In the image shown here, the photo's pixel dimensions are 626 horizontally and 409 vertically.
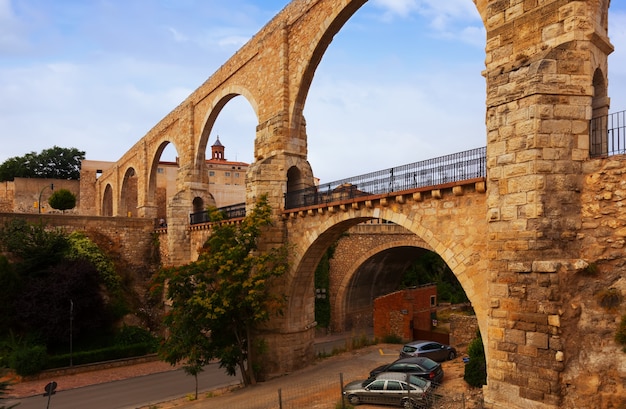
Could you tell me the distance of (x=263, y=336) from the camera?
49.1 feet

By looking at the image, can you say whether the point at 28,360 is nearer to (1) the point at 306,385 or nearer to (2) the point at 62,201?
(1) the point at 306,385

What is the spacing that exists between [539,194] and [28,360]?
62.1 feet

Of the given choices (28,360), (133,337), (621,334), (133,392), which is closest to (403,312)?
(133,392)

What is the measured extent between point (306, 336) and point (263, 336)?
1466 mm

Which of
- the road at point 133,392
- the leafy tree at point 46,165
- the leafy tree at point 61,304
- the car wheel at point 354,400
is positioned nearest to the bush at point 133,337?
the leafy tree at point 61,304

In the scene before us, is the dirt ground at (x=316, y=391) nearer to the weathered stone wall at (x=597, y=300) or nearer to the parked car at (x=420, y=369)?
the parked car at (x=420, y=369)

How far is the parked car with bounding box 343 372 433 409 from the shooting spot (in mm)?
10625

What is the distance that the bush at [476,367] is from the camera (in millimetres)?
11711

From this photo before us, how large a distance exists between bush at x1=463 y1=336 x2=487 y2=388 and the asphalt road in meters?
8.40

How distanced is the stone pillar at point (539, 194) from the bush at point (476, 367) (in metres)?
4.44

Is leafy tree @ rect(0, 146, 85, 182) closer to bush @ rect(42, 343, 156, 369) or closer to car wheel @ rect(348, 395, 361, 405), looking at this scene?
bush @ rect(42, 343, 156, 369)

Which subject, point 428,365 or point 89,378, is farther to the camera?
point 89,378

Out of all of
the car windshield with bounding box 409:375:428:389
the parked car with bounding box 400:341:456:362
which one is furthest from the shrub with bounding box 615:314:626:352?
the parked car with bounding box 400:341:456:362

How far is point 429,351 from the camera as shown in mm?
16109
